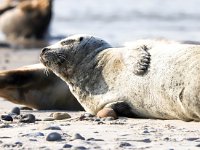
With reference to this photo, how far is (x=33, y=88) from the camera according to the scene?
839cm

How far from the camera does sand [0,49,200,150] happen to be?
5207mm

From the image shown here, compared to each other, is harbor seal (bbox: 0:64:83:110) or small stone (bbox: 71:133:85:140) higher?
harbor seal (bbox: 0:64:83:110)

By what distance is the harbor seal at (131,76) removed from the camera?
6.48 meters

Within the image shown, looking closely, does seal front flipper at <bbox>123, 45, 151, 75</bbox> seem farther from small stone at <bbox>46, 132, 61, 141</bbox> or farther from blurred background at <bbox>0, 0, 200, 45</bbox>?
blurred background at <bbox>0, 0, 200, 45</bbox>

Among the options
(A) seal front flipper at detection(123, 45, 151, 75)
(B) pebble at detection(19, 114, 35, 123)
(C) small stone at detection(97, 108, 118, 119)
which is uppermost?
(A) seal front flipper at detection(123, 45, 151, 75)

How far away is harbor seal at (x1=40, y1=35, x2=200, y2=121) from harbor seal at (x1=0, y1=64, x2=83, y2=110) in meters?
0.45

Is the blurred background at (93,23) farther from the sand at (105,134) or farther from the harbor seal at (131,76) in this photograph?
the sand at (105,134)

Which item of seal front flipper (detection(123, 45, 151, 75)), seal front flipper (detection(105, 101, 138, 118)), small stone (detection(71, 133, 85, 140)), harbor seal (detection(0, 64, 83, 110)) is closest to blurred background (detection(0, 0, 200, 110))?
harbor seal (detection(0, 64, 83, 110))

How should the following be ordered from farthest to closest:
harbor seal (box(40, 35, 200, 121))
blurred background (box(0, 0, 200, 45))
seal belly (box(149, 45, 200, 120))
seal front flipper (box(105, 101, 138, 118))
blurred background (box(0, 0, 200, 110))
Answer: blurred background (box(0, 0, 200, 45)) → blurred background (box(0, 0, 200, 110)) → seal front flipper (box(105, 101, 138, 118)) → harbor seal (box(40, 35, 200, 121)) → seal belly (box(149, 45, 200, 120))

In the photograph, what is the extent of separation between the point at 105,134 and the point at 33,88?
2816 mm

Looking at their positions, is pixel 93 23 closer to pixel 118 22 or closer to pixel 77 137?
pixel 118 22

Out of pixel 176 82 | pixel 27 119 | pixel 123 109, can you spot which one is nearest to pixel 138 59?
pixel 123 109

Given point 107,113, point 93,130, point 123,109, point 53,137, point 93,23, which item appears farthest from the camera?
point 93,23

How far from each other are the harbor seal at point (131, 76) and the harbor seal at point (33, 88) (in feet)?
Result: 1.48
